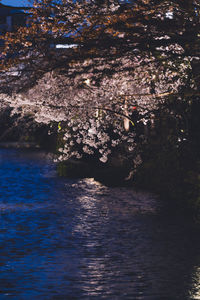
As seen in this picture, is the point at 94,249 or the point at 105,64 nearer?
the point at 94,249

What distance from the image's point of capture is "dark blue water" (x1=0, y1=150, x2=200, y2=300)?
9000 millimetres

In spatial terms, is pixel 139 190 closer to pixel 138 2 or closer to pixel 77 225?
pixel 77 225

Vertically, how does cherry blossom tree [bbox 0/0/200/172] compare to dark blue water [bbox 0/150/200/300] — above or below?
above

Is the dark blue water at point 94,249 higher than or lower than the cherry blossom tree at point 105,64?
lower

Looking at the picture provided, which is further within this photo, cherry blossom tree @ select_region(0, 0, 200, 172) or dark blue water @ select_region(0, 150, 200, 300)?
cherry blossom tree @ select_region(0, 0, 200, 172)

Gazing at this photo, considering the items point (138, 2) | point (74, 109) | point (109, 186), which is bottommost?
point (109, 186)

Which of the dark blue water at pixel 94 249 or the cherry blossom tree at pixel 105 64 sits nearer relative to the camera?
the dark blue water at pixel 94 249

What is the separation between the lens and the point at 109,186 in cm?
2534

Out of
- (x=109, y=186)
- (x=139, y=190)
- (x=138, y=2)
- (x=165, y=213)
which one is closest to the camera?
(x=138, y=2)

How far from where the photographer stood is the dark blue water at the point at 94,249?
354 inches

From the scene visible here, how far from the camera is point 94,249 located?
1210 centimetres

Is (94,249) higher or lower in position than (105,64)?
lower

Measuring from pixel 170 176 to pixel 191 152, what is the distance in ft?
7.68

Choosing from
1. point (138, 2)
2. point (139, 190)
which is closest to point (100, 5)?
point (138, 2)
